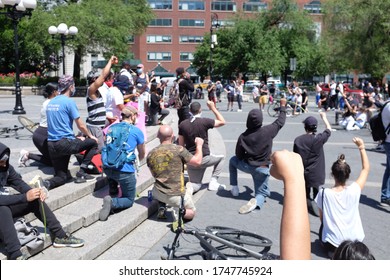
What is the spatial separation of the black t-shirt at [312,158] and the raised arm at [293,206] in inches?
215

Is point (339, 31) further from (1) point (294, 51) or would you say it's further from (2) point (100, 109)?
(2) point (100, 109)

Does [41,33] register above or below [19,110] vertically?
above

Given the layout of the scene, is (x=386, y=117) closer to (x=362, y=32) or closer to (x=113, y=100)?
(x=113, y=100)

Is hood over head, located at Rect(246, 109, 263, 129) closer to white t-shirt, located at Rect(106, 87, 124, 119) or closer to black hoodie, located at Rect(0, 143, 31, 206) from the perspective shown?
white t-shirt, located at Rect(106, 87, 124, 119)

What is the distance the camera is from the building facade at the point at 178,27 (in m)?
82.1

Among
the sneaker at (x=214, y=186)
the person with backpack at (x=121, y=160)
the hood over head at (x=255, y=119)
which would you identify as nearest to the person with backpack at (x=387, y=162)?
the hood over head at (x=255, y=119)

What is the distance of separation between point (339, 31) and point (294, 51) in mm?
14439

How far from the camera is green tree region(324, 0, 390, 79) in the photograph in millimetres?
34062

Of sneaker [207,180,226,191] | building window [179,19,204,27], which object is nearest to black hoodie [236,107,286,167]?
sneaker [207,180,226,191]

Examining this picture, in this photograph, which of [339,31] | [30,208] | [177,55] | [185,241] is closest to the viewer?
[30,208]

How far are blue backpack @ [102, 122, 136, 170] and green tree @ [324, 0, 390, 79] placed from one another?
31287 millimetres
